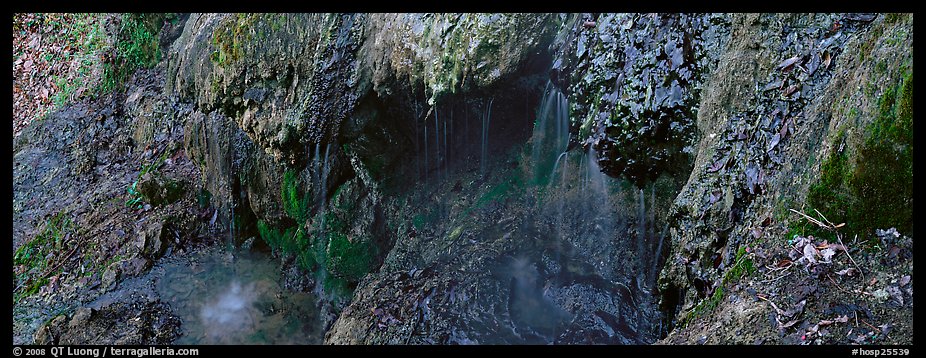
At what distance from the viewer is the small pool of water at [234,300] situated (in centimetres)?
650

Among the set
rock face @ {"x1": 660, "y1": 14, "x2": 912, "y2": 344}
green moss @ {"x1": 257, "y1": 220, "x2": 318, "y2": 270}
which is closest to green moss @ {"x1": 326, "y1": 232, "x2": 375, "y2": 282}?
green moss @ {"x1": 257, "y1": 220, "x2": 318, "y2": 270}

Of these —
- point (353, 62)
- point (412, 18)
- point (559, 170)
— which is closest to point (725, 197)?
point (559, 170)

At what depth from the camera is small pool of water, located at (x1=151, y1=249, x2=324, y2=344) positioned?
6.50 meters

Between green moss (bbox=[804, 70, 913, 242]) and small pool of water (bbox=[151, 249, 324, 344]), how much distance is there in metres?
5.36

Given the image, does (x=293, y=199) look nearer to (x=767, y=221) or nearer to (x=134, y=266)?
(x=134, y=266)

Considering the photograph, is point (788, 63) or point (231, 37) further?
point (231, 37)

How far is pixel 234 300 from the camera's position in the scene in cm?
707

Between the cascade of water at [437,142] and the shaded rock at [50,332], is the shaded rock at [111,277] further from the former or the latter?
the cascade of water at [437,142]

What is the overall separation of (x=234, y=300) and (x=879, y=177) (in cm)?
677

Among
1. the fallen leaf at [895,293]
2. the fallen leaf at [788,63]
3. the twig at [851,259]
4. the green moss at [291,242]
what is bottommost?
the green moss at [291,242]

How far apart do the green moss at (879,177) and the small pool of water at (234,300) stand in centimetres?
536

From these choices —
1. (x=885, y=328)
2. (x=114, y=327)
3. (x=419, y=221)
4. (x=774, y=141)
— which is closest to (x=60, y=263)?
(x=114, y=327)

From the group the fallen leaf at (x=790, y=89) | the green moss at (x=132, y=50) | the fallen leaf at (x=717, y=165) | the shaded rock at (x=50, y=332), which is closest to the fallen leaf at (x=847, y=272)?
the fallen leaf at (x=717, y=165)
